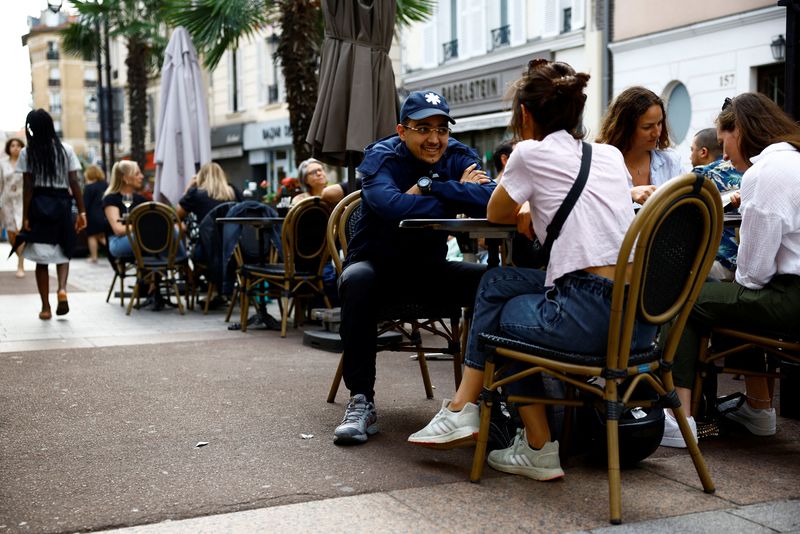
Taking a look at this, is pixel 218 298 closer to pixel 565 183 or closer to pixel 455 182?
pixel 455 182

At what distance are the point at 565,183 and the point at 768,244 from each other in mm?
966

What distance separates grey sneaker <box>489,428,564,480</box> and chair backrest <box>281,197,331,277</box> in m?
4.13

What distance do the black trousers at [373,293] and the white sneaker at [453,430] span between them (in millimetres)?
697

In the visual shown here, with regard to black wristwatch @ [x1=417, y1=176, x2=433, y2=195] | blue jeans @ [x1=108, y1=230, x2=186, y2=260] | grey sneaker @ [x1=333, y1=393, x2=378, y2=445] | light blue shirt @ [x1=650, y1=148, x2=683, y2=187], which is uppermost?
light blue shirt @ [x1=650, y1=148, x2=683, y2=187]

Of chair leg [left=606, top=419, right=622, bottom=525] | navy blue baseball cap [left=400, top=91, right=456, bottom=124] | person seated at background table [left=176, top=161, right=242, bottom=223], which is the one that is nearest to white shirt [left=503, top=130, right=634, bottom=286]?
chair leg [left=606, top=419, right=622, bottom=525]

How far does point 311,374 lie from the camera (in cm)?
574

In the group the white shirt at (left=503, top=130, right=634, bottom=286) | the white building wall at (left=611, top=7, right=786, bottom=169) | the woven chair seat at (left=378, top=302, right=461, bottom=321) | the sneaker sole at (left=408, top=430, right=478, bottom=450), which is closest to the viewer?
the white shirt at (left=503, top=130, right=634, bottom=286)

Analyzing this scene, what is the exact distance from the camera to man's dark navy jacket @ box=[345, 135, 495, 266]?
4.09m

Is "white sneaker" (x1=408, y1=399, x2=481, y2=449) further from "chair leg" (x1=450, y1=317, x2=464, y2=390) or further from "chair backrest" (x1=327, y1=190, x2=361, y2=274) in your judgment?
"chair backrest" (x1=327, y1=190, x2=361, y2=274)

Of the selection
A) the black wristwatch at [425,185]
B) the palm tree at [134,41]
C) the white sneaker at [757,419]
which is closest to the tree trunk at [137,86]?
the palm tree at [134,41]

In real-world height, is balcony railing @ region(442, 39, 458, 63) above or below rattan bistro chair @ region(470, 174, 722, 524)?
above

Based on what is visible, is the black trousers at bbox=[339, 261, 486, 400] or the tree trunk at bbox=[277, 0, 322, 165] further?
the tree trunk at bbox=[277, 0, 322, 165]

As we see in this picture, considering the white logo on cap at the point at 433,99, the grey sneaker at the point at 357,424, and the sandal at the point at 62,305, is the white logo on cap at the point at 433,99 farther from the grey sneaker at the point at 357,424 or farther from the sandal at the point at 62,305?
the sandal at the point at 62,305

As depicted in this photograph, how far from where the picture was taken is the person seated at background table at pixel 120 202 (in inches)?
394
